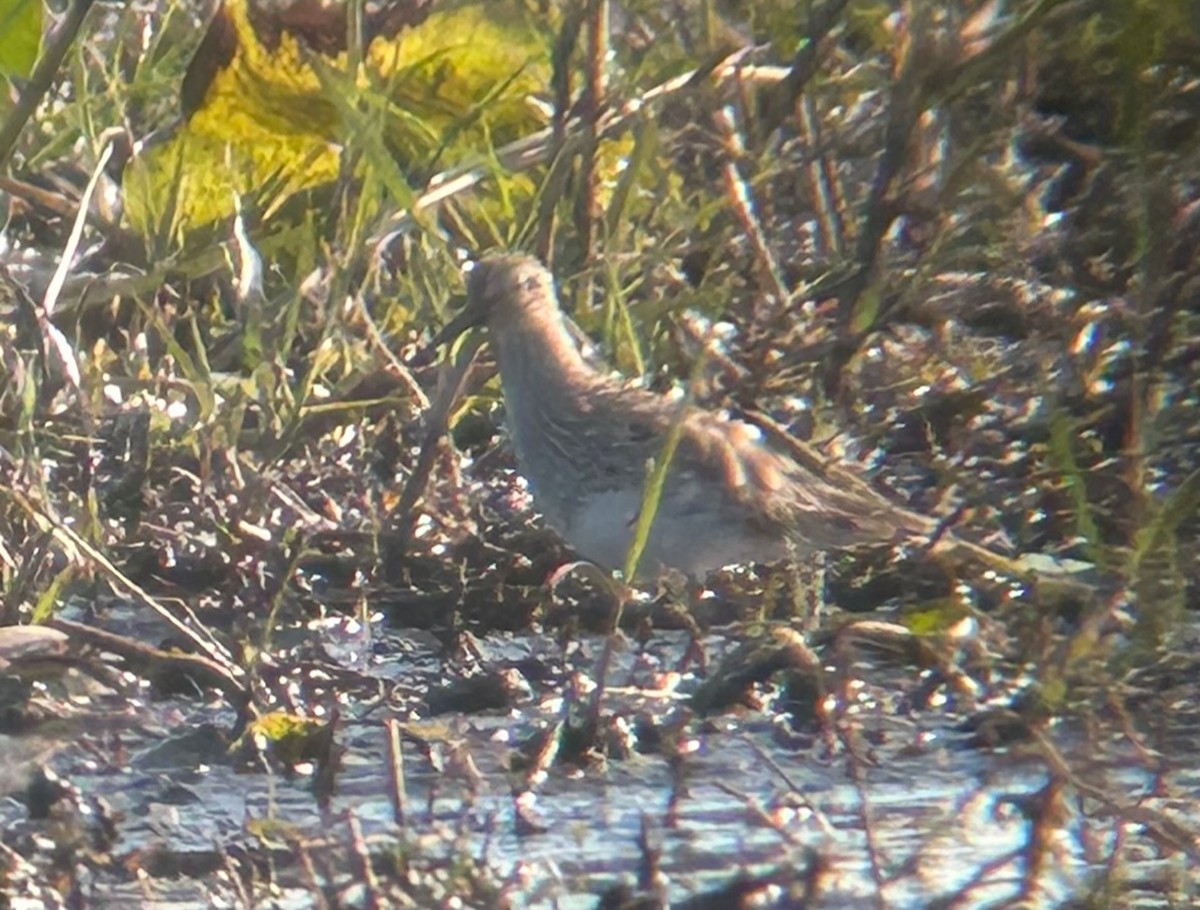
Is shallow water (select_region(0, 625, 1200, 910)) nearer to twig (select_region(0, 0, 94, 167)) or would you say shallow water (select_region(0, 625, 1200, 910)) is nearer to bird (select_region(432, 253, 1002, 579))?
bird (select_region(432, 253, 1002, 579))

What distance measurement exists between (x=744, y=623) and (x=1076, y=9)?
4.22 feet

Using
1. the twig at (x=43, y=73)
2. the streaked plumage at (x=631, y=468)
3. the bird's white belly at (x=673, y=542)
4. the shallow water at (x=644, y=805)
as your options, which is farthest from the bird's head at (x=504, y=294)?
the twig at (x=43, y=73)

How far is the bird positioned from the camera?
4504 mm

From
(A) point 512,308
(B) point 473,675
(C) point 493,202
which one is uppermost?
(C) point 493,202

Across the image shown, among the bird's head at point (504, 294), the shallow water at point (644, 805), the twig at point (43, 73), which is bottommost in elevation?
the shallow water at point (644, 805)

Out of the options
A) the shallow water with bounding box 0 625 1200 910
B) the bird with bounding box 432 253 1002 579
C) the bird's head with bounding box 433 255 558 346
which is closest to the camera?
the shallow water with bounding box 0 625 1200 910

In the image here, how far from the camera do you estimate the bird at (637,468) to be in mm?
4504

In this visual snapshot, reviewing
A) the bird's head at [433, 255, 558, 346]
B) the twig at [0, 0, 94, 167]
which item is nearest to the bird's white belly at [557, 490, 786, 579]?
the bird's head at [433, 255, 558, 346]

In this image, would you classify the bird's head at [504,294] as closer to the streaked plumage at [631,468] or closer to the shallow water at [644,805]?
the streaked plumage at [631,468]

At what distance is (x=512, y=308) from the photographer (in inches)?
194

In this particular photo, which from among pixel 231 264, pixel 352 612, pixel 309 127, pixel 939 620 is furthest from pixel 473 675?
pixel 309 127

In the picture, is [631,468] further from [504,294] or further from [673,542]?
[504,294]

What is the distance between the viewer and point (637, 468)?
4793 mm

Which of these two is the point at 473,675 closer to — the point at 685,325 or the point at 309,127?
the point at 685,325
